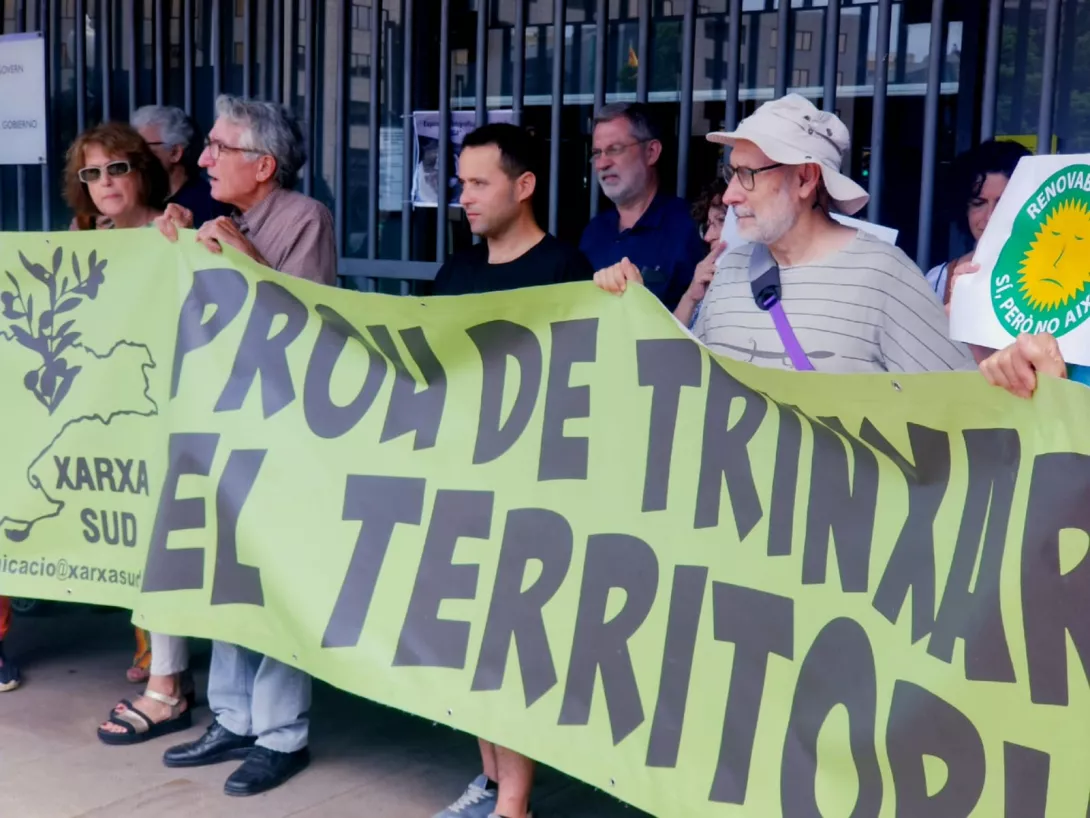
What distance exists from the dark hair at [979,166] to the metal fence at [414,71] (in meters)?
0.48

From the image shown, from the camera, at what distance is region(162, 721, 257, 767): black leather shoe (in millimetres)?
3996

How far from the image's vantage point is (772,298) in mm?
3119

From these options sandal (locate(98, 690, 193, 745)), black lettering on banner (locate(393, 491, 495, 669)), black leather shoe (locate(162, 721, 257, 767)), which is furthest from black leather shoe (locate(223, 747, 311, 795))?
black lettering on banner (locate(393, 491, 495, 669))

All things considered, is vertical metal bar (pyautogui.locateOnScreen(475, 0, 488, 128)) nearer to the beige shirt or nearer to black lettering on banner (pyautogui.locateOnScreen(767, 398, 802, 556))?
the beige shirt

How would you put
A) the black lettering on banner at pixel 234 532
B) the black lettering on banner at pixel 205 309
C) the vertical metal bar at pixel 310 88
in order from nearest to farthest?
the black lettering on banner at pixel 234 532, the black lettering on banner at pixel 205 309, the vertical metal bar at pixel 310 88

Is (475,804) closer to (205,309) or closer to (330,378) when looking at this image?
(330,378)

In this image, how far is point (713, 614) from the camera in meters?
2.85

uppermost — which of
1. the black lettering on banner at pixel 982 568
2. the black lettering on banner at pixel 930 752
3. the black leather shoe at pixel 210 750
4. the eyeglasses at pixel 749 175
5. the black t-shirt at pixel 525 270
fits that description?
the eyeglasses at pixel 749 175

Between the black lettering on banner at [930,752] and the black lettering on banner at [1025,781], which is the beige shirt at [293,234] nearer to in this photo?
the black lettering on banner at [930,752]

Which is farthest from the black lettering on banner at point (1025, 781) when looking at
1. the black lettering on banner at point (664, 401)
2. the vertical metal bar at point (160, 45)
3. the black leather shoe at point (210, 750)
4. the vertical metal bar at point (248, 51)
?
the vertical metal bar at point (160, 45)

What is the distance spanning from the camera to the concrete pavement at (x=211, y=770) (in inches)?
147

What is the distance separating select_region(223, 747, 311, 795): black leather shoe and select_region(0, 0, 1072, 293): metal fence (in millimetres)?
2119

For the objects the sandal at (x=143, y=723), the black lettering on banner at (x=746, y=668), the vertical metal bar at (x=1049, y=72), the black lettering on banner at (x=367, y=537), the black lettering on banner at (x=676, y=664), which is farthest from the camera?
the sandal at (x=143, y=723)

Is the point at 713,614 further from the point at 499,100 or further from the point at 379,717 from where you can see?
the point at 499,100
